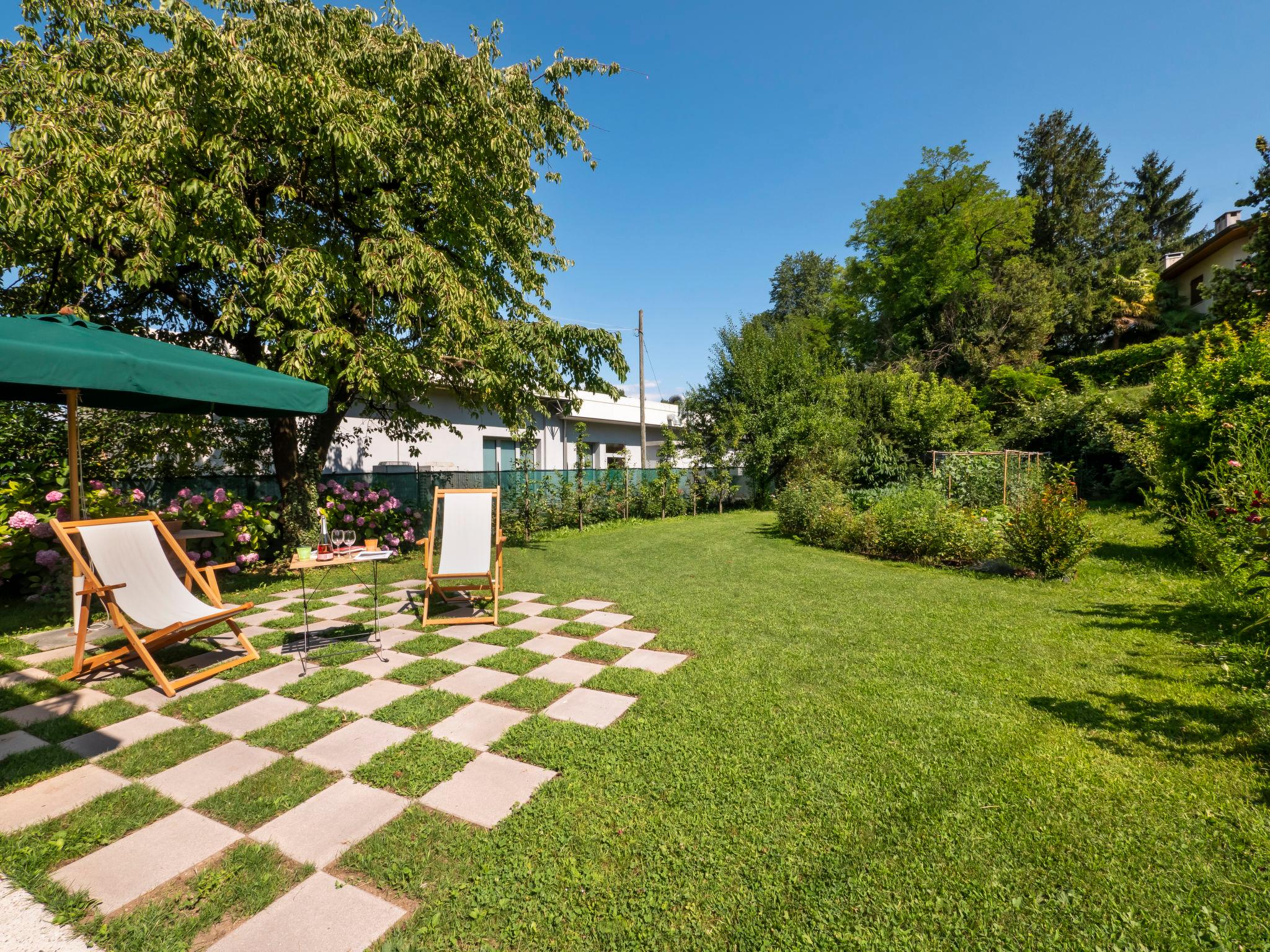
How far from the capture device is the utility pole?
1679 cm

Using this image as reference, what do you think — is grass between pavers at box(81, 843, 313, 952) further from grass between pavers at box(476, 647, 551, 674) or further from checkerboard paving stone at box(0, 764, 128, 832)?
grass between pavers at box(476, 647, 551, 674)

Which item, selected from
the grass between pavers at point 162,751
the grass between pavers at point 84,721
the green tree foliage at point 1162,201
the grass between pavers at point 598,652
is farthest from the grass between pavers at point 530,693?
the green tree foliage at point 1162,201

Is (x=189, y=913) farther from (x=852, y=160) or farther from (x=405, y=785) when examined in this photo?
(x=852, y=160)

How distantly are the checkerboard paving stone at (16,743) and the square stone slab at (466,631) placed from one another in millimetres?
2289

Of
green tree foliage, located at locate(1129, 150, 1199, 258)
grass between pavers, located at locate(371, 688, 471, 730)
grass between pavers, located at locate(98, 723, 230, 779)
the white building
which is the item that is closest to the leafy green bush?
the white building

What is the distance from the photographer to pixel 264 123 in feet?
19.5

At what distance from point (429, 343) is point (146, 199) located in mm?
2957

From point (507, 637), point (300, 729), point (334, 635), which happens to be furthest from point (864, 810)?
point (334, 635)

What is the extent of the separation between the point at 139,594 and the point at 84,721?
909mm

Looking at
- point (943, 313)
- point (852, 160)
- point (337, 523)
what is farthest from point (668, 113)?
point (943, 313)

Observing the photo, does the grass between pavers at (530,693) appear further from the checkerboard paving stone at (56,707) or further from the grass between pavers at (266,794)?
the checkerboard paving stone at (56,707)

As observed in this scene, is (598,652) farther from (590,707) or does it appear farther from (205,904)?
(205,904)

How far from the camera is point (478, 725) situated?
290 cm

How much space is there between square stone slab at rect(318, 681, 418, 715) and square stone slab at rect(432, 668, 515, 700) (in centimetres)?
20
